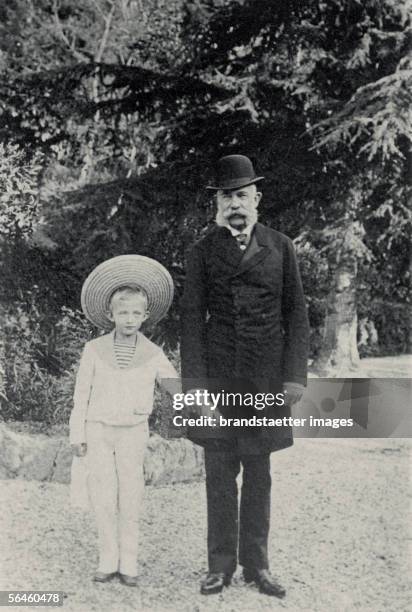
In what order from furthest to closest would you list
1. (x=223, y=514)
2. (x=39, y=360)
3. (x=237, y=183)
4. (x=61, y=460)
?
(x=39, y=360), (x=61, y=460), (x=223, y=514), (x=237, y=183)

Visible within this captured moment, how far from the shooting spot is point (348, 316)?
6277 millimetres

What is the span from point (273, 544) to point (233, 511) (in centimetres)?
60

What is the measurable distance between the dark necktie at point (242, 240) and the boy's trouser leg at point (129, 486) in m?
0.81

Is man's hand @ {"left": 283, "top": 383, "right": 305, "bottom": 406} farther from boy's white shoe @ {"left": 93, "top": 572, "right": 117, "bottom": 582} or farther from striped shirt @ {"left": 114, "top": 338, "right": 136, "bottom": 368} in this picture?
→ boy's white shoe @ {"left": 93, "top": 572, "right": 117, "bottom": 582}

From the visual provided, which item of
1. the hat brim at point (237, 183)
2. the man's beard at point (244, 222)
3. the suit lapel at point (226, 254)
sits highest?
the hat brim at point (237, 183)

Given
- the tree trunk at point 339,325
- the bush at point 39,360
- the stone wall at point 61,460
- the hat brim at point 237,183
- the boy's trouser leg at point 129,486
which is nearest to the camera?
the hat brim at point 237,183

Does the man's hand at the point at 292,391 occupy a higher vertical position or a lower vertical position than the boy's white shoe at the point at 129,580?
higher

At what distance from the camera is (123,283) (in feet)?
9.31

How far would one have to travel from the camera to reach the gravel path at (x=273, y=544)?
2.76 meters

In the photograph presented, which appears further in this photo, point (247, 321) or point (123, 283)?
point (123, 283)

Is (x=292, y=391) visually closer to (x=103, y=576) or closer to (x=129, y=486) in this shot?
(x=129, y=486)

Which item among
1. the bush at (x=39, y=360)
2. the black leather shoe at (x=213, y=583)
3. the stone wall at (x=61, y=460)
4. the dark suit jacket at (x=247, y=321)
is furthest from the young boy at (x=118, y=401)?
the bush at (x=39, y=360)

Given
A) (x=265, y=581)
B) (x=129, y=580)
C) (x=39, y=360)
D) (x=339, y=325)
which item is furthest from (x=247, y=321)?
(x=339, y=325)

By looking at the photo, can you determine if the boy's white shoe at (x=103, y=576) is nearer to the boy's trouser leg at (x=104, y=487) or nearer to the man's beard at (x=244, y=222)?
the boy's trouser leg at (x=104, y=487)
